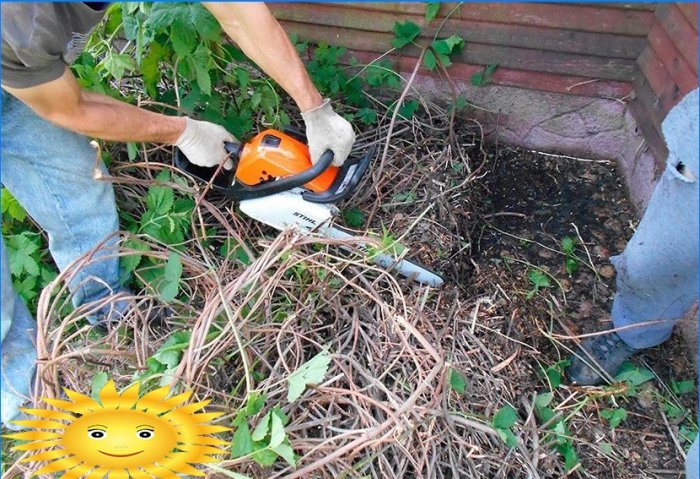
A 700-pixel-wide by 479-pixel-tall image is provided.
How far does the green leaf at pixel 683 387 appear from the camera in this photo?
194cm

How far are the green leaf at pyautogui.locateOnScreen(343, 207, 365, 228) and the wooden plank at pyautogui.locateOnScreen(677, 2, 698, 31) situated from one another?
125 centimetres

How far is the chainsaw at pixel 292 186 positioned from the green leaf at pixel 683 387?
83 centimetres

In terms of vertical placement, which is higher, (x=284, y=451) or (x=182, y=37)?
(x=182, y=37)

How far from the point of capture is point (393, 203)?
7.59ft

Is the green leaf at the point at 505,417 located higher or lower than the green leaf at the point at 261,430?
lower

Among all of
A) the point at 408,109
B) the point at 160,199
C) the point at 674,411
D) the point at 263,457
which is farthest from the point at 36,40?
the point at 674,411

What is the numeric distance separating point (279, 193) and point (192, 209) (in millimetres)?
406

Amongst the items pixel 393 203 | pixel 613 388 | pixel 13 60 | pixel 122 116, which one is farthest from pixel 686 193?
pixel 13 60

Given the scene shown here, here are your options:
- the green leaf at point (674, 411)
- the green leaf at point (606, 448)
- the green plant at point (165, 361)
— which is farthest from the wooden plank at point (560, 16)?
the green plant at point (165, 361)

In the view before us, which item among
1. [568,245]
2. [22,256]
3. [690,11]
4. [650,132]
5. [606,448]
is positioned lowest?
[606,448]

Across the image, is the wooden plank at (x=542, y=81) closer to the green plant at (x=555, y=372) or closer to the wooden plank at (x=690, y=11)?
the wooden plank at (x=690, y=11)

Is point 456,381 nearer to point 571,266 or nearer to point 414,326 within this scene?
point 414,326

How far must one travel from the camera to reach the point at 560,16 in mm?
2203

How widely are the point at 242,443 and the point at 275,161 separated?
86cm
